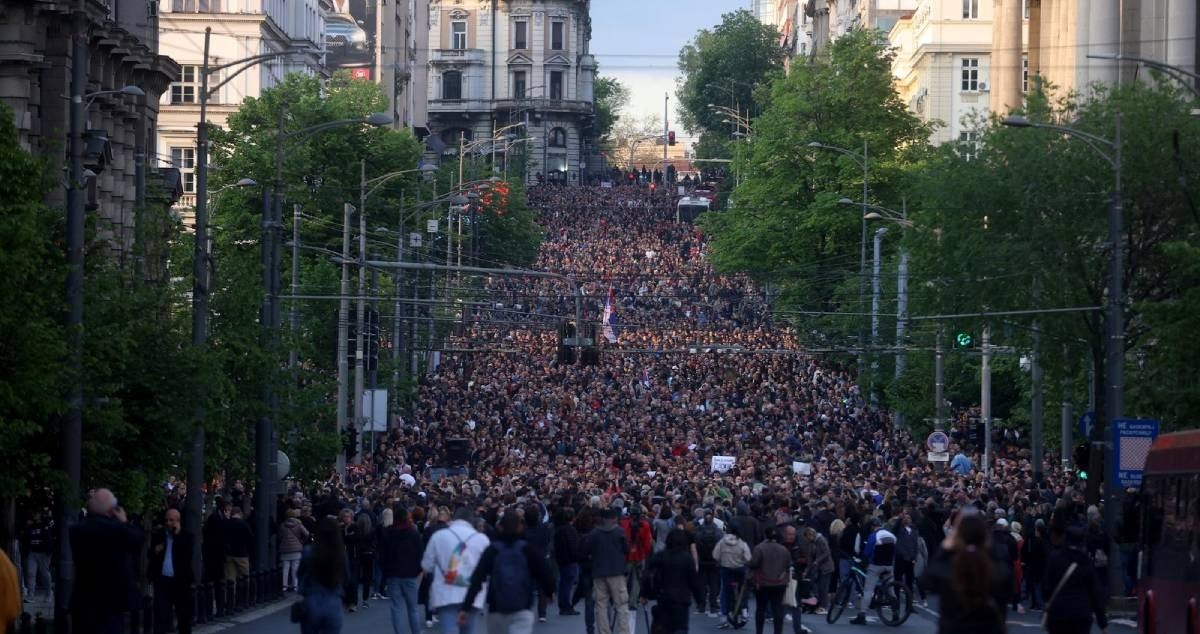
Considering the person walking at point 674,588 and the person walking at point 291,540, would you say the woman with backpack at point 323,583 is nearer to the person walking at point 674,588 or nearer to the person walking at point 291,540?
the person walking at point 674,588

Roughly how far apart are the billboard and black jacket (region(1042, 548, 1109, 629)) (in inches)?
3981

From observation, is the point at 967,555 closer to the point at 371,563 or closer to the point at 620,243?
the point at 371,563

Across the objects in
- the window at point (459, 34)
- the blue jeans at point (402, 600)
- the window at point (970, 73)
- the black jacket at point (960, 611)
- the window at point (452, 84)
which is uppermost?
the window at point (459, 34)

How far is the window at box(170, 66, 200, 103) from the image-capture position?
84938 millimetres

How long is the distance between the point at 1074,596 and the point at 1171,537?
161 inches

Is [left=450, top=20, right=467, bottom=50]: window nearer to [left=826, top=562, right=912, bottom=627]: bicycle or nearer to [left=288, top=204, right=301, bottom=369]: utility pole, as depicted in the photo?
[left=288, top=204, right=301, bottom=369]: utility pole

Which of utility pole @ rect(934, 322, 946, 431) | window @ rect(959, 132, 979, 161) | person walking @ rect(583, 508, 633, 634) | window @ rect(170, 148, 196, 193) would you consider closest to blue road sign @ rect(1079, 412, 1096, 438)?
window @ rect(959, 132, 979, 161)

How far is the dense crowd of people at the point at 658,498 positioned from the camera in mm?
18297

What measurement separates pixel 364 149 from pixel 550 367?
395 inches

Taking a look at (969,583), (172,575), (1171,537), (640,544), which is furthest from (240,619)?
(969,583)

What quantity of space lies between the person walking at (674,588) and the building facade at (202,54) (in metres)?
60.6

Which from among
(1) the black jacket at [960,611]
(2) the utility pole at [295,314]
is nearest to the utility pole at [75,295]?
(2) the utility pole at [295,314]

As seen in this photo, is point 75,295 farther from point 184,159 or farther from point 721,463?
point 184,159

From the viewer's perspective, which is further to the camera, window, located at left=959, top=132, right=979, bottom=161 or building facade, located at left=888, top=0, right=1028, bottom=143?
building facade, located at left=888, top=0, right=1028, bottom=143
